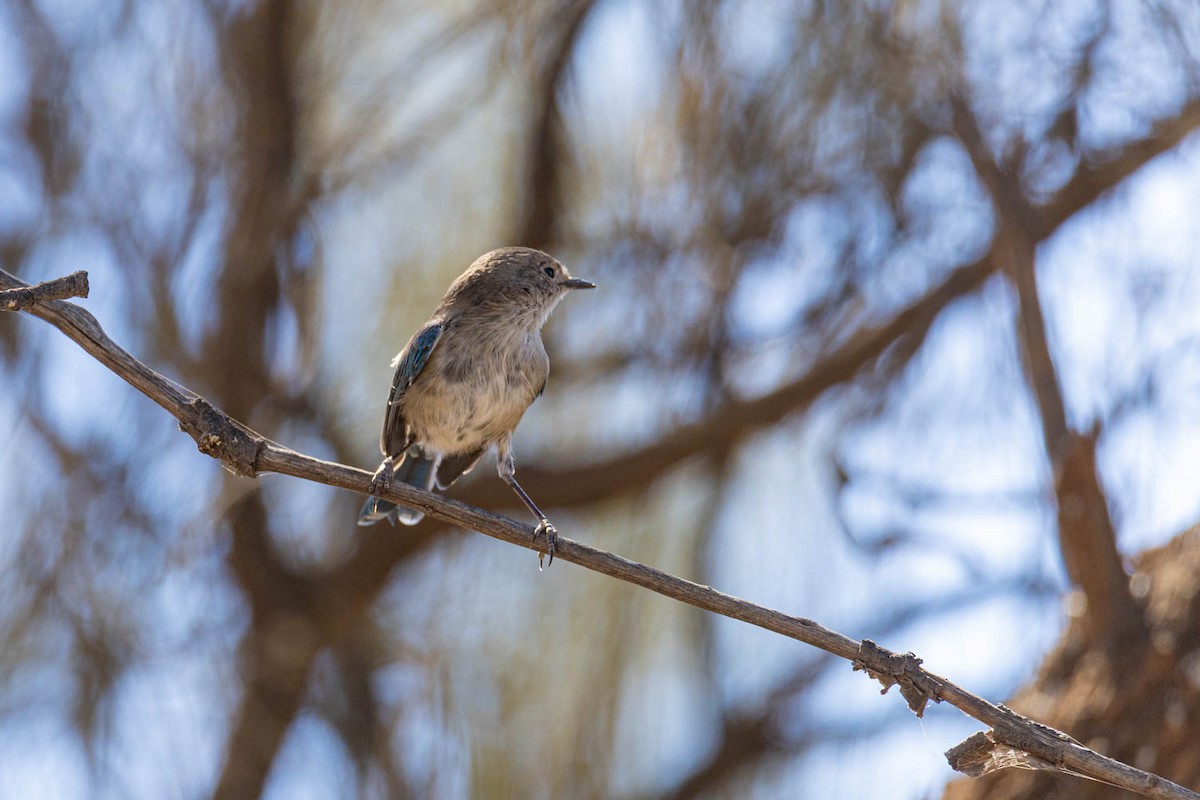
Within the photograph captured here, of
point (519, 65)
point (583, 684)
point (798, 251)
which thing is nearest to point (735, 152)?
point (798, 251)

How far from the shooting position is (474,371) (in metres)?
3.60

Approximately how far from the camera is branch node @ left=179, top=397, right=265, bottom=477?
2264 mm

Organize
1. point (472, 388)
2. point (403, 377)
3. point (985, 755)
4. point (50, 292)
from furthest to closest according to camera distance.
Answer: point (403, 377)
point (472, 388)
point (985, 755)
point (50, 292)

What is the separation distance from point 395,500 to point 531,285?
140 cm

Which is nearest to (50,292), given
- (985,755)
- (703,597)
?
(703,597)

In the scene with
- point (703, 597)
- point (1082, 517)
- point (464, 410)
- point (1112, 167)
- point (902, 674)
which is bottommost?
A: point (902, 674)

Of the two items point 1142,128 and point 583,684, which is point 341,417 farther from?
point 1142,128

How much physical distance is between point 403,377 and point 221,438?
1456 mm

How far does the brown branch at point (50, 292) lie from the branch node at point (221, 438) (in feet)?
0.99

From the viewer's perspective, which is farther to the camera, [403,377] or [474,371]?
[403,377]

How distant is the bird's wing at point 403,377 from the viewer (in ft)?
12.0

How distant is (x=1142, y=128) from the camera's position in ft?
13.6

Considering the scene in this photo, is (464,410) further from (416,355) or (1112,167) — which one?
(1112,167)

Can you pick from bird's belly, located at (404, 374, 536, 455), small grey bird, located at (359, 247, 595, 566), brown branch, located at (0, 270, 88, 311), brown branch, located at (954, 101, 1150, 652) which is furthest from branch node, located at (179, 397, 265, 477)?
brown branch, located at (954, 101, 1150, 652)
